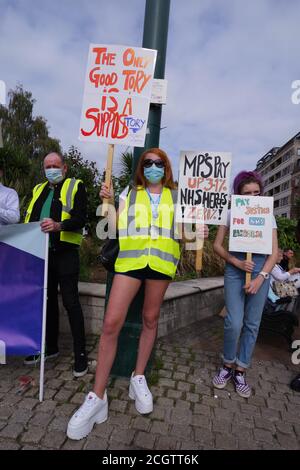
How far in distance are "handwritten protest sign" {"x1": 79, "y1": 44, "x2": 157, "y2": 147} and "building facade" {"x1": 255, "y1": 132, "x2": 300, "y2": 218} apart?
200 feet

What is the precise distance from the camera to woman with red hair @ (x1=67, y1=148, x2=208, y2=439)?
2441 mm

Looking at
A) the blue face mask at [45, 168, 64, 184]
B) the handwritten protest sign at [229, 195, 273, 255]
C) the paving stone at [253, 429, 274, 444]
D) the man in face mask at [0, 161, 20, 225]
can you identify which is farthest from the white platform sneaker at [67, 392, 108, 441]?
the blue face mask at [45, 168, 64, 184]

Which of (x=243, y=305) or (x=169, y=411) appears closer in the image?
(x=169, y=411)

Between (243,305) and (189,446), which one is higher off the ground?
(243,305)

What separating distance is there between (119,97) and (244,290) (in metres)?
1.93

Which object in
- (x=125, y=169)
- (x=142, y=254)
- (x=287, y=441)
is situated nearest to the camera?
(x=287, y=441)

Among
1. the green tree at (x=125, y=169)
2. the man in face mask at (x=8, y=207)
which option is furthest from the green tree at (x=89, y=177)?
the man in face mask at (x=8, y=207)

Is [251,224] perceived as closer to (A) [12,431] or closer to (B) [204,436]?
(B) [204,436]

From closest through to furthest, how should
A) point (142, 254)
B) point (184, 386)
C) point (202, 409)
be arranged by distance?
1. point (142, 254)
2. point (202, 409)
3. point (184, 386)

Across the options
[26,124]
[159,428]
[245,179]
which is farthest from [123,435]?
[26,124]

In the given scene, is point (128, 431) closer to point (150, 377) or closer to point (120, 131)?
point (150, 377)

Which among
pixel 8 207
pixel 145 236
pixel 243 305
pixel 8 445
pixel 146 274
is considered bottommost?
A: pixel 8 445

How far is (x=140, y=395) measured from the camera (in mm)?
2602

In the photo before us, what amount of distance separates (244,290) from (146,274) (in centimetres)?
94
